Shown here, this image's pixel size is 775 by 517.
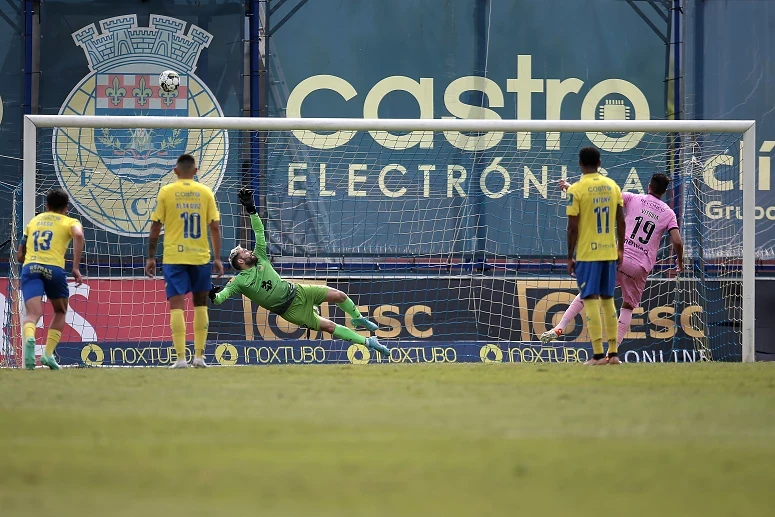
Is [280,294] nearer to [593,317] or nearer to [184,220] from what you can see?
[184,220]

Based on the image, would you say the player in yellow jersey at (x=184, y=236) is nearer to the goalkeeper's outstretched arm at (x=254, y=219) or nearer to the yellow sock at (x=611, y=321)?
the goalkeeper's outstretched arm at (x=254, y=219)

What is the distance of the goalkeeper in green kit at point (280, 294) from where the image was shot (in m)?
11.9

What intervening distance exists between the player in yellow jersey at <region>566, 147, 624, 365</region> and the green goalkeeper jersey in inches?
138

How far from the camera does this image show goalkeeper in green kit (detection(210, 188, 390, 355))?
11.9 metres

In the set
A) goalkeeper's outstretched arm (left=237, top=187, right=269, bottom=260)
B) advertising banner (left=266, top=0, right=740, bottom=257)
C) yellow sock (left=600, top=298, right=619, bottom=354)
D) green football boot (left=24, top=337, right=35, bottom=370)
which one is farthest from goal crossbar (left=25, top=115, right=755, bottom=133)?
yellow sock (left=600, top=298, right=619, bottom=354)

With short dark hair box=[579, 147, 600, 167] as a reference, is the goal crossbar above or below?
above

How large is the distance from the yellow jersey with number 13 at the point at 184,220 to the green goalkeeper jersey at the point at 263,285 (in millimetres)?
1844

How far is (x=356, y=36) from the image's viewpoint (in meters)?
15.2

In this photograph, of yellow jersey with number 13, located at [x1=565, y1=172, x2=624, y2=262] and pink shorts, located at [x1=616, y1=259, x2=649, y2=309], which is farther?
pink shorts, located at [x1=616, y1=259, x2=649, y2=309]

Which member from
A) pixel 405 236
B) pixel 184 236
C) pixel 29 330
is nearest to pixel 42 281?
pixel 29 330

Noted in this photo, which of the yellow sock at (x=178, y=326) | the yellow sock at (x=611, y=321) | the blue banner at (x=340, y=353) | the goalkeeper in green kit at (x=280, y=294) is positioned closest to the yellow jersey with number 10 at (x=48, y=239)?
the yellow sock at (x=178, y=326)

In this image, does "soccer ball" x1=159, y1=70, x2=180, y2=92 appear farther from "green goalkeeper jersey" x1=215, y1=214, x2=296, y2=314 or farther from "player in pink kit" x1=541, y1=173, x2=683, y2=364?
"player in pink kit" x1=541, y1=173, x2=683, y2=364

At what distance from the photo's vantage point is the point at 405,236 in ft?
48.5

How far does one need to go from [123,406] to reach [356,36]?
9417mm
